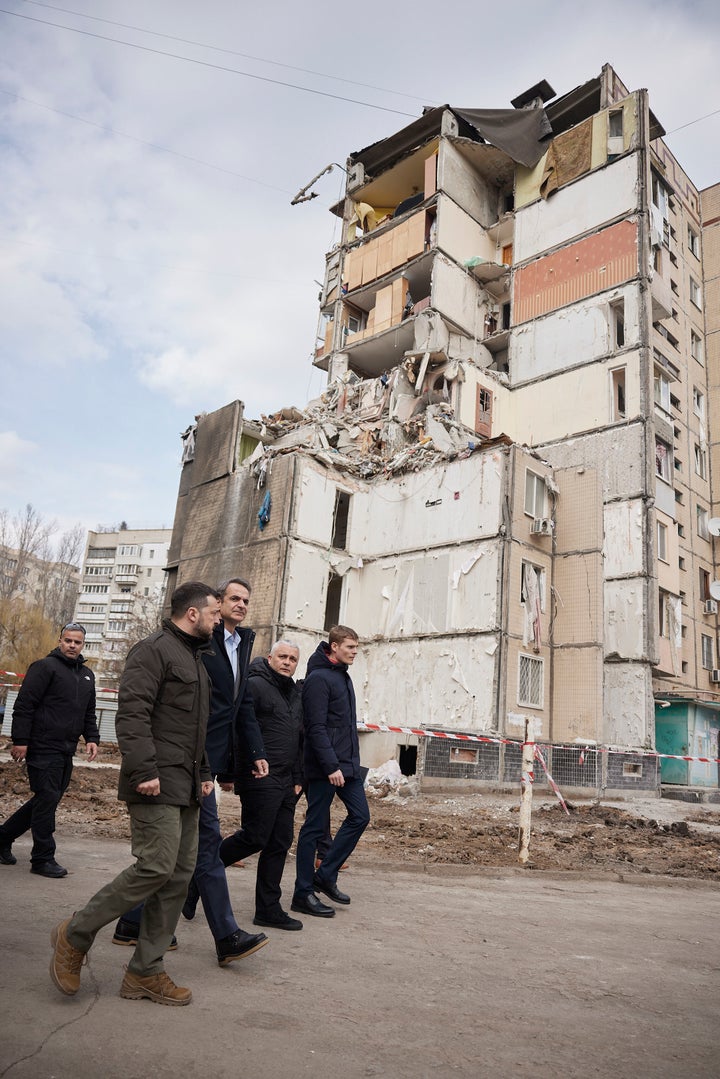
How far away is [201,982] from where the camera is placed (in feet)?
12.3

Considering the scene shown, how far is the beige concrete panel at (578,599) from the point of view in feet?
79.2

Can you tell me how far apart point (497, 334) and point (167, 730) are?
35.6 m

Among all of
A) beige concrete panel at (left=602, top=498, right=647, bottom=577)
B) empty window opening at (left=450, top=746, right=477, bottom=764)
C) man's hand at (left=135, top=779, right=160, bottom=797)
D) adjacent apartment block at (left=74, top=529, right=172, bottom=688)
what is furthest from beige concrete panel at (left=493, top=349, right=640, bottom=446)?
adjacent apartment block at (left=74, top=529, right=172, bottom=688)

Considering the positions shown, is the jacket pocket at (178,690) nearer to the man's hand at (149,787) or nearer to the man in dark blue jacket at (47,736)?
the man's hand at (149,787)

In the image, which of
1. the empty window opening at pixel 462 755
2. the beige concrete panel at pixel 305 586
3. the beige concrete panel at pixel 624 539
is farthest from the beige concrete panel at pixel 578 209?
the empty window opening at pixel 462 755

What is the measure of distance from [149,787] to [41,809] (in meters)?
3.21

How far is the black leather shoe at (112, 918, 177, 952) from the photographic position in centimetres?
428

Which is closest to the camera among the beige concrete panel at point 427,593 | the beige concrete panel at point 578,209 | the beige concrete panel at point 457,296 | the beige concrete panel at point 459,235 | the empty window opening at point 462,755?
the empty window opening at point 462,755

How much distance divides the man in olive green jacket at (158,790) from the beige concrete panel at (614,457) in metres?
27.1

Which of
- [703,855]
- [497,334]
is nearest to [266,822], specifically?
[703,855]

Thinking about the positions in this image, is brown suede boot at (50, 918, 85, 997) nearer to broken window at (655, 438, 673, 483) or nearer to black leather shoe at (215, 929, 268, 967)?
black leather shoe at (215, 929, 268, 967)

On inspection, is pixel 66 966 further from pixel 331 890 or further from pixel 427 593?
pixel 427 593

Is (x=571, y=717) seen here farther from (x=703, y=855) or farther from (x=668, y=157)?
(x=668, y=157)

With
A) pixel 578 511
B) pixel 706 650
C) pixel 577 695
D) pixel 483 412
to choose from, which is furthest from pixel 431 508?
pixel 706 650
